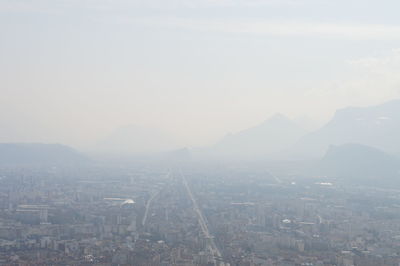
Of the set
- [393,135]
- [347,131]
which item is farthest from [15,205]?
[347,131]

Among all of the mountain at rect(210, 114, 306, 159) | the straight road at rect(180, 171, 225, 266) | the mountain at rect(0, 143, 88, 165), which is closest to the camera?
the straight road at rect(180, 171, 225, 266)

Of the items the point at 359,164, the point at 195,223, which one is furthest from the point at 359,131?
the point at 195,223

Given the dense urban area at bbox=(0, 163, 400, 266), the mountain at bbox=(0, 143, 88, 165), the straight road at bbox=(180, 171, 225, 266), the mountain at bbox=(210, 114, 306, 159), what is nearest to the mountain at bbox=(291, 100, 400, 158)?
the mountain at bbox=(210, 114, 306, 159)

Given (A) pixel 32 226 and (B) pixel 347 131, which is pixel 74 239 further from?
(B) pixel 347 131

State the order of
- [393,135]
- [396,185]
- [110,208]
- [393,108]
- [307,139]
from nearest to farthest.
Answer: [110,208]
[396,185]
[393,135]
[393,108]
[307,139]

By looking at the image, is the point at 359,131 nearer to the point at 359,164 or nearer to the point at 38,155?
the point at 359,164

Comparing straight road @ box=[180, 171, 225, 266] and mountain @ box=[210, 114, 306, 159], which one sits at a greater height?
mountain @ box=[210, 114, 306, 159]

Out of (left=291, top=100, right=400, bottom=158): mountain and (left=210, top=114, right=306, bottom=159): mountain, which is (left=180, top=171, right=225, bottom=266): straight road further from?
(left=210, top=114, right=306, bottom=159): mountain
